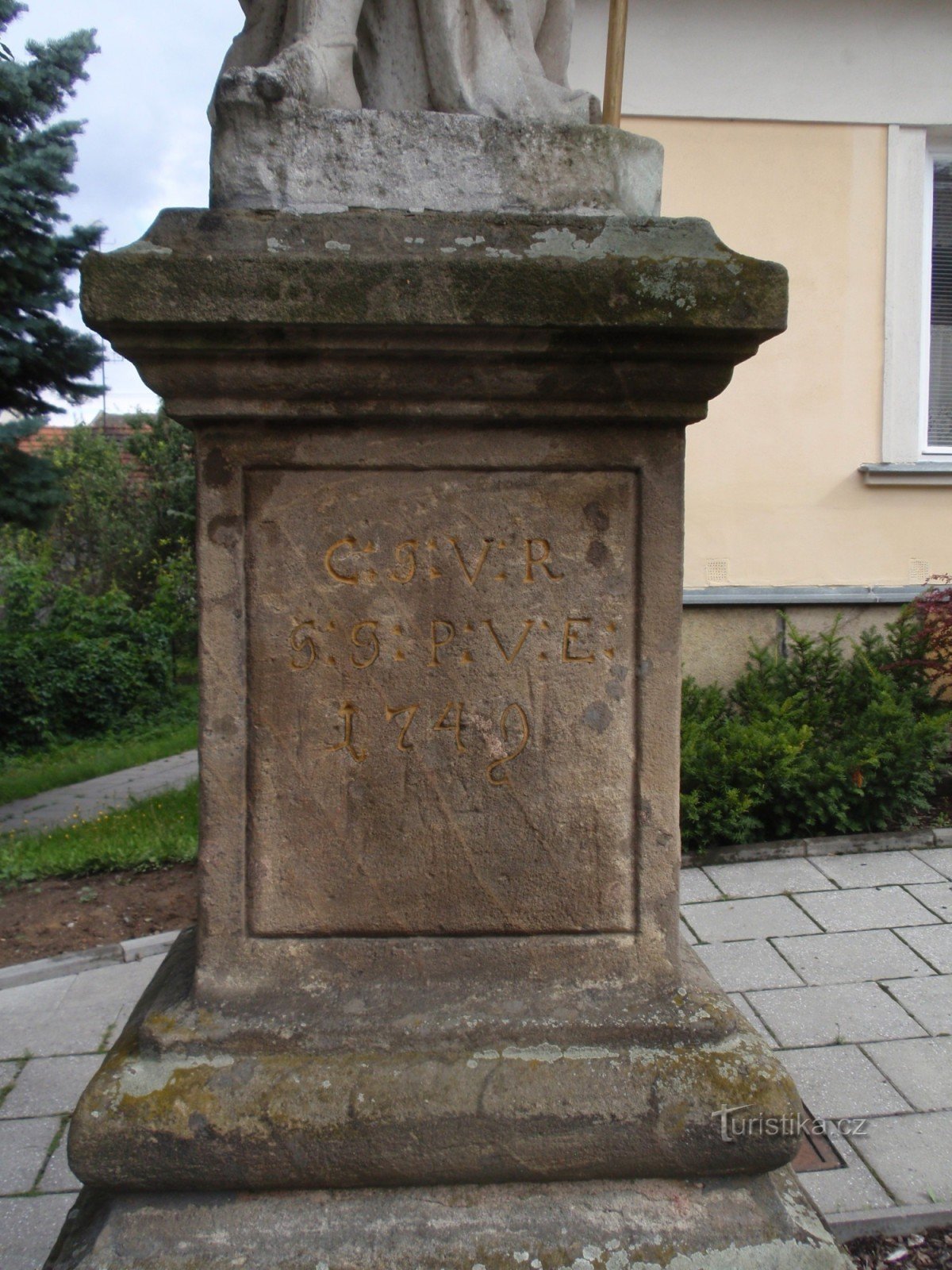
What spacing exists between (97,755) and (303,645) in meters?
8.09

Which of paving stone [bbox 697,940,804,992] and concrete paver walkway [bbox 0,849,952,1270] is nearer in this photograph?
concrete paver walkway [bbox 0,849,952,1270]

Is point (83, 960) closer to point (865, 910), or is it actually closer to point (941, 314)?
point (865, 910)

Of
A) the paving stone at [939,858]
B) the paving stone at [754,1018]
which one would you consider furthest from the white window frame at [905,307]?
the paving stone at [754,1018]

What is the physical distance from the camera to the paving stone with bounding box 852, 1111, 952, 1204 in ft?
7.34

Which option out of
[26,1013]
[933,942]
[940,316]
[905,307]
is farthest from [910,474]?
[26,1013]

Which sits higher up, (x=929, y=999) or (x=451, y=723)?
(x=451, y=723)

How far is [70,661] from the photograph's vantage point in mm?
9875

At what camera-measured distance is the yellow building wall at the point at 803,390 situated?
212 inches

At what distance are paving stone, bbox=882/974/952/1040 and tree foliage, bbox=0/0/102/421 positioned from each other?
17.9 ft

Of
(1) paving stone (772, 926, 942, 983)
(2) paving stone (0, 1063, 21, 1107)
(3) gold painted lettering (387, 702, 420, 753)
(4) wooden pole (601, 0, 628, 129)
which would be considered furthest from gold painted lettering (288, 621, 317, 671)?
(1) paving stone (772, 926, 942, 983)

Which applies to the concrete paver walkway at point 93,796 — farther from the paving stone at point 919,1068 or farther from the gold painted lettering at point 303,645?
the gold painted lettering at point 303,645

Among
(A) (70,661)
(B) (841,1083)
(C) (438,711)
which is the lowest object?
(B) (841,1083)

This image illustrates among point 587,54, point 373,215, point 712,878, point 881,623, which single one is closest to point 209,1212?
point 373,215

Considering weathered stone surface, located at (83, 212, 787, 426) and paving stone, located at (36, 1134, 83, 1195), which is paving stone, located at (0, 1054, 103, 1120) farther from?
weathered stone surface, located at (83, 212, 787, 426)
